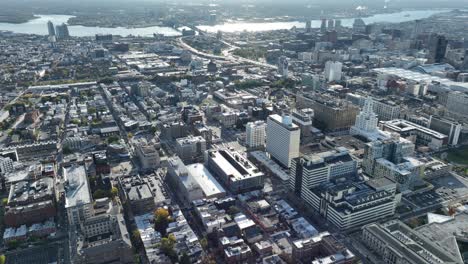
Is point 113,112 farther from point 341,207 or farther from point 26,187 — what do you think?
point 341,207

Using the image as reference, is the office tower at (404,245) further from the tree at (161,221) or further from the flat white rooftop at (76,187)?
the flat white rooftop at (76,187)

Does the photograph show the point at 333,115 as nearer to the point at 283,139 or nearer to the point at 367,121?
the point at 367,121

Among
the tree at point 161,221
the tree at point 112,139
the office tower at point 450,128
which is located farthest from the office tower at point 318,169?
the tree at point 112,139

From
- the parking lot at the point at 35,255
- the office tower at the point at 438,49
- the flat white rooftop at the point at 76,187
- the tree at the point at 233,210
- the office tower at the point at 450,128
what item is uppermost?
the office tower at the point at 438,49

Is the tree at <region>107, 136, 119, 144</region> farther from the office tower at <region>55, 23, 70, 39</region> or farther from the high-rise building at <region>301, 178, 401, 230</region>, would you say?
the office tower at <region>55, 23, 70, 39</region>

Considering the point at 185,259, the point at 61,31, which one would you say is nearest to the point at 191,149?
the point at 185,259
